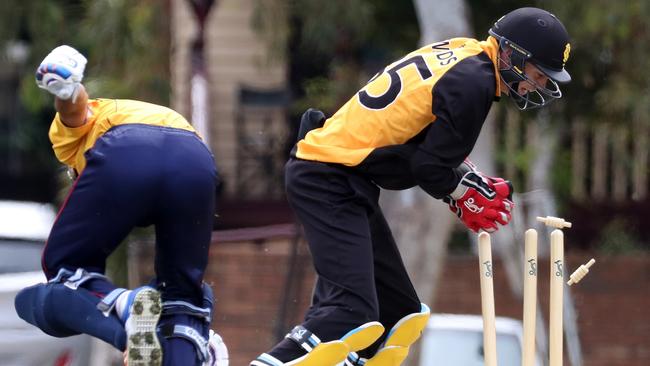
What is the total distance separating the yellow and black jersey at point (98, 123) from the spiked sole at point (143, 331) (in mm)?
686

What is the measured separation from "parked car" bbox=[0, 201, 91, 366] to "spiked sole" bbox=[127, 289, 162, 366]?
292 centimetres

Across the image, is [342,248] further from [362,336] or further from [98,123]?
[98,123]

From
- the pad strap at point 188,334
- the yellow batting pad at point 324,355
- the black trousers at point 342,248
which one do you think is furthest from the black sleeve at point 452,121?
the pad strap at point 188,334

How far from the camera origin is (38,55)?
12719 mm

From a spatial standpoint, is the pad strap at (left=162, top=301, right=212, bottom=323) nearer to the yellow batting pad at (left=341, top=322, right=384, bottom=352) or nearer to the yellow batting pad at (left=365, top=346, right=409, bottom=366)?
the yellow batting pad at (left=341, top=322, right=384, bottom=352)

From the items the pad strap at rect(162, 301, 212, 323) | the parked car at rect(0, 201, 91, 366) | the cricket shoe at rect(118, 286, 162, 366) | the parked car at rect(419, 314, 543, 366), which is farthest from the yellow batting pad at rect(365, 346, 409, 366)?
the parked car at rect(419, 314, 543, 366)

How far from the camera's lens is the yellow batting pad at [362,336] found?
5.37 meters

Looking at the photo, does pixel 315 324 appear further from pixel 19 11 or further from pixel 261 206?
pixel 261 206

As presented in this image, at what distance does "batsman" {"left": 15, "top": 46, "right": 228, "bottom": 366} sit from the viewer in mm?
5211

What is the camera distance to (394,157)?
18.0 feet

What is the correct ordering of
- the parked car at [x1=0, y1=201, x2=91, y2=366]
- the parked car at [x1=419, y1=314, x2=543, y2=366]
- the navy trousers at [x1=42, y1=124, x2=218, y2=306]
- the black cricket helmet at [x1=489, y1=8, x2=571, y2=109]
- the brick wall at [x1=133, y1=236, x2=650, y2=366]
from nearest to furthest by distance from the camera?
the navy trousers at [x1=42, y1=124, x2=218, y2=306] < the black cricket helmet at [x1=489, y1=8, x2=571, y2=109] < the parked car at [x1=0, y1=201, x2=91, y2=366] < the parked car at [x1=419, y1=314, x2=543, y2=366] < the brick wall at [x1=133, y1=236, x2=650, y2=366]

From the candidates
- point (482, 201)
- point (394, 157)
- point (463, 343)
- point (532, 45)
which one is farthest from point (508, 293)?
point (532, 45)

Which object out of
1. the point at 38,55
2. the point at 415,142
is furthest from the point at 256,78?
the point at 415,142

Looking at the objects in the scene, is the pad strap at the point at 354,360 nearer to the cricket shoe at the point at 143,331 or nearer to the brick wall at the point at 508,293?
the cricket shoe at the point at 143,331
